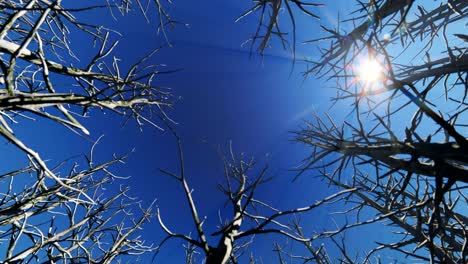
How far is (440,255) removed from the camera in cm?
354

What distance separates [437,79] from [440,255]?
2.18m

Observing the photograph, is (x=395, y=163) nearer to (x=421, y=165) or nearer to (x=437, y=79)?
(x=421, y=165)

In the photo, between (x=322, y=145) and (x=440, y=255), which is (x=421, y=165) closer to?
(x=322, y=145)

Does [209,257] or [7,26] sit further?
[209,257]

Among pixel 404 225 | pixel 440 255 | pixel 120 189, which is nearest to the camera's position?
pixel 440 255

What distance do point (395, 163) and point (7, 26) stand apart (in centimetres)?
263

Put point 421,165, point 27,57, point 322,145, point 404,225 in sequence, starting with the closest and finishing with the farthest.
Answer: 1. point 27,57
2. point 421,165
3. point 322,145
4. point 404,225

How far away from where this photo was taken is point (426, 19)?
11.1ft

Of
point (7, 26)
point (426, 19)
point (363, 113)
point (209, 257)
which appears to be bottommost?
point (209, 257)

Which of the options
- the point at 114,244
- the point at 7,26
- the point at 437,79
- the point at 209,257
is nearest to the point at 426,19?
the point at 437,79

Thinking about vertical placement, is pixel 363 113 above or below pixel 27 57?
above

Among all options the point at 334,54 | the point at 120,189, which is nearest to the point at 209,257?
the point at 334,54

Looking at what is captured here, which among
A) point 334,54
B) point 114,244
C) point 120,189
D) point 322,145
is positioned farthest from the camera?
point 114,244

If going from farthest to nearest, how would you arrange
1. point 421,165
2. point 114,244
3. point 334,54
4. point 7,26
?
1. point 114,244
2. point 334,54
3. point 421,165
4. point 7,26
